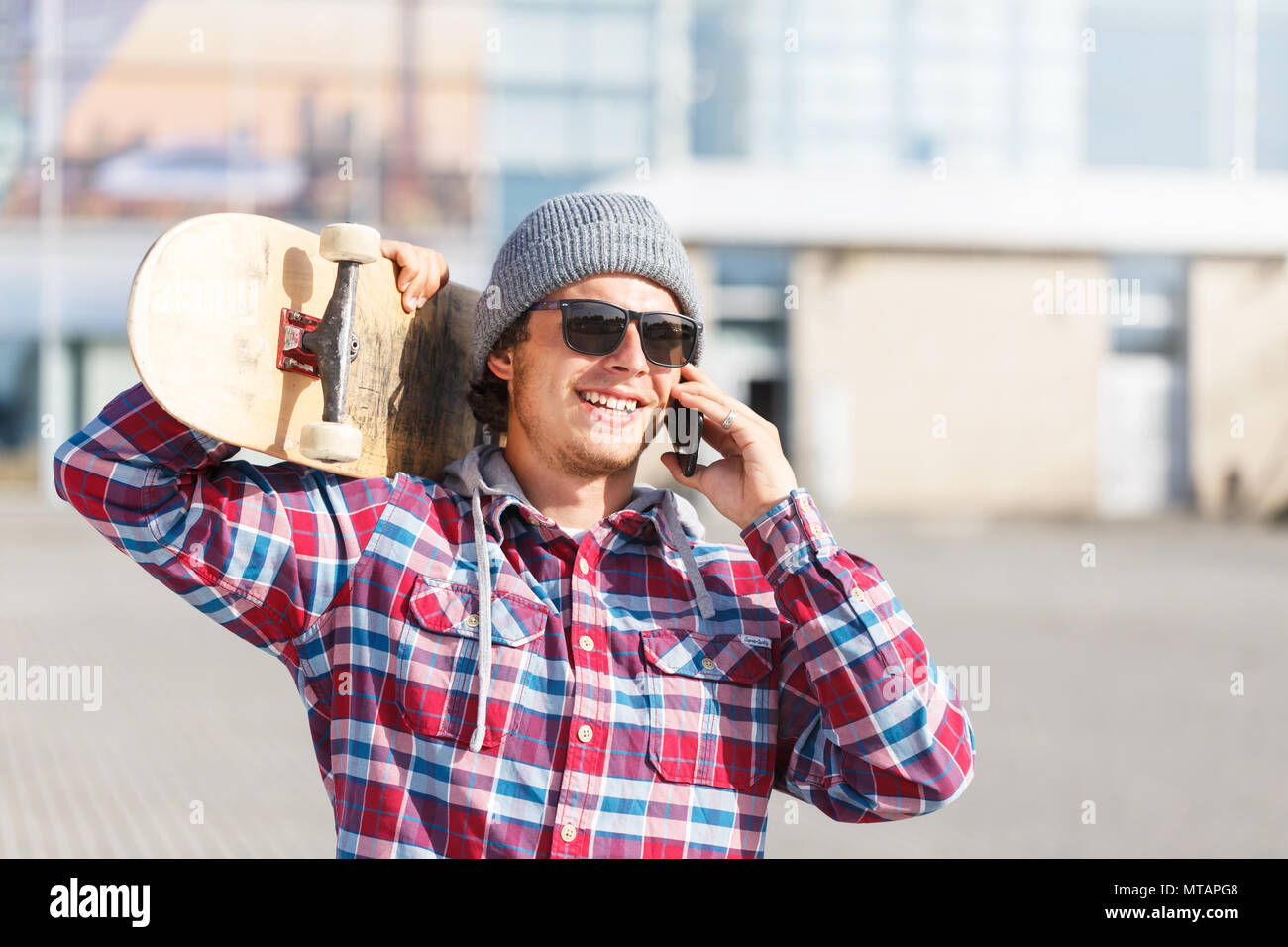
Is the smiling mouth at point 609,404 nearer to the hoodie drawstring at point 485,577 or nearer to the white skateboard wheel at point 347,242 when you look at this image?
the hoodie drawstring at point 485,577

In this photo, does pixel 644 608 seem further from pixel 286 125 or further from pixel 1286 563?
pixel 286 125

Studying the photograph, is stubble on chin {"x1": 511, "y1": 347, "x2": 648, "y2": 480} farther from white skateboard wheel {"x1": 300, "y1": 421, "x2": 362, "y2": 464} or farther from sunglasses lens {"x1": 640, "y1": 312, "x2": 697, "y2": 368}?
white skateboard wheel {"x1": 300, "y1": 421, "x2": 362, "y2": 464}

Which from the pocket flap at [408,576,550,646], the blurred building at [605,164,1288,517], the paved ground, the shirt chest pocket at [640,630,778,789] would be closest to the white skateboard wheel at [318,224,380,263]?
the pocket flap at [408,576,550,646]

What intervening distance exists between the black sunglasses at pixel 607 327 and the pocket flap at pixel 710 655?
48 centimetres

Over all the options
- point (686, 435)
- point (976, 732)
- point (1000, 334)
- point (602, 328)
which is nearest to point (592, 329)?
point (602, 328)

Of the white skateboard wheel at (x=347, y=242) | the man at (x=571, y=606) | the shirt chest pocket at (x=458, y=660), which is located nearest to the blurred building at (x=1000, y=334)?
the man at (x=571, y=606)

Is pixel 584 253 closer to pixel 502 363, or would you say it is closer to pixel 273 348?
pixel 502 363

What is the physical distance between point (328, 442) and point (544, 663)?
48cm

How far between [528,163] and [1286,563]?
44.2 feet

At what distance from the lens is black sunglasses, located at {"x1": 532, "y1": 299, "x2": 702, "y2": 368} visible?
2049 millimetres

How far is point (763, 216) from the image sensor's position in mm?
20250

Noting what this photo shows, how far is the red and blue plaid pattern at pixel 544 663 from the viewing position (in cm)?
181
